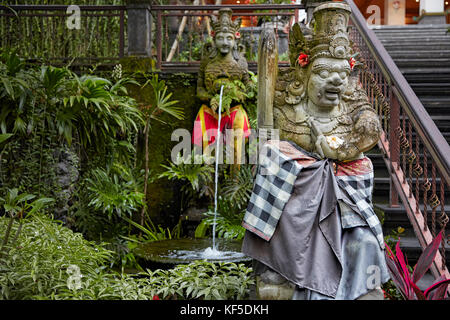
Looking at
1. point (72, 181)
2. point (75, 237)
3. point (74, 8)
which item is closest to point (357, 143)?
point (75, 237)

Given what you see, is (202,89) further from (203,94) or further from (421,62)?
(421,62)

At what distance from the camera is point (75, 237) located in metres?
3.56

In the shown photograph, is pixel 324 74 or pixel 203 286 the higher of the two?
pixel 324 74

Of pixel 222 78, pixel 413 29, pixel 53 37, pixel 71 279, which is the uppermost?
pixel 413 29

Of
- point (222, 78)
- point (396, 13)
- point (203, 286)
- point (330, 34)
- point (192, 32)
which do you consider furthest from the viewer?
point (396, 13)

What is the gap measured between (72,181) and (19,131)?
87 cm

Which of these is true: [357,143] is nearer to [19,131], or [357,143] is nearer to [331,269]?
[331,269]

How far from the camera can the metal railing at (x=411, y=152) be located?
3199 mm

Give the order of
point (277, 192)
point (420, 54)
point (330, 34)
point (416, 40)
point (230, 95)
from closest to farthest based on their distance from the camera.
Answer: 1. point (277, 192)
2. point (330, 34)
3. point (230, 95)
4. point (420, 54)
5. point (416, 40)

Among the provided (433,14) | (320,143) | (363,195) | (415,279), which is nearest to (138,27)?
(320,143)

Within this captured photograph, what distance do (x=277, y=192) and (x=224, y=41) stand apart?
3.06 meters

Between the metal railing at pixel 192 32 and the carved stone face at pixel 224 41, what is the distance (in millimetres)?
729

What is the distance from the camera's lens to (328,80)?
8.41 feet

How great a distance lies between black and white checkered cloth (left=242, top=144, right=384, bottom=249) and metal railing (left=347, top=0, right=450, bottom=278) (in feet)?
2.90
